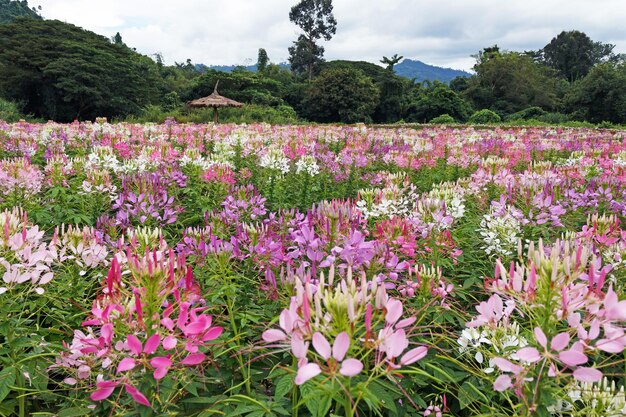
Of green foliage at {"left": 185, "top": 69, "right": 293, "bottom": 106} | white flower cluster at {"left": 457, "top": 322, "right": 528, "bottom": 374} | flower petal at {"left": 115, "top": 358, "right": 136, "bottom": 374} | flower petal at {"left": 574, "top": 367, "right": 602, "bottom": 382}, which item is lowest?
white flower cluster at {"left": 457, "top": 322, "right": 528, "bottom": 374}

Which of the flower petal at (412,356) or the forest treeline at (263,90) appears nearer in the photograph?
the flower petal at (412,356)

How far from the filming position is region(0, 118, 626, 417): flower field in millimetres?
1002

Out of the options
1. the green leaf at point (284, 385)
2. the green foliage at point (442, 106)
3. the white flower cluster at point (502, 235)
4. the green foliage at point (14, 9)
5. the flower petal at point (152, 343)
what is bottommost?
the green leaf at point (284, 385)

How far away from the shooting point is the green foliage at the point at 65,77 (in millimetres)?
28453

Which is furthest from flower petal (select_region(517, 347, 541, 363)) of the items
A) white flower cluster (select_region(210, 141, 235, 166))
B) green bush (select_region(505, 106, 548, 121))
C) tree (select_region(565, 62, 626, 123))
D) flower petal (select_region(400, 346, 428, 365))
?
tree (select_region(565, 62, 626, 123))

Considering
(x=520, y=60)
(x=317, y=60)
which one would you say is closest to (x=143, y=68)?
(x=317, y=60)

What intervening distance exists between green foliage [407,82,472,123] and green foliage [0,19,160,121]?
21810 mm

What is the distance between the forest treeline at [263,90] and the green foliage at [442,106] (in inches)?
3.1

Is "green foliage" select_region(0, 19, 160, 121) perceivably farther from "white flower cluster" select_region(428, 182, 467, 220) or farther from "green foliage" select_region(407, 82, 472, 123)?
"white flower cluster" select_region(428, 182, 467, 220)

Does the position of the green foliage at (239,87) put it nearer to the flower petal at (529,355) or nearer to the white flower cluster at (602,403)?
the white flower cluster at (602,403)

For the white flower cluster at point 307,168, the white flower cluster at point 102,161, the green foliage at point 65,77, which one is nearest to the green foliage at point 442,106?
the green foliage at point 65,77

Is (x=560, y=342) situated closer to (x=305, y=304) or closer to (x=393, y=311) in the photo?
(x=393, y=311)

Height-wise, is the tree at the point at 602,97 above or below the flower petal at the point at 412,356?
above

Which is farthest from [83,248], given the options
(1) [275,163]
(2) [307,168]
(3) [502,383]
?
(2) [307,168]
